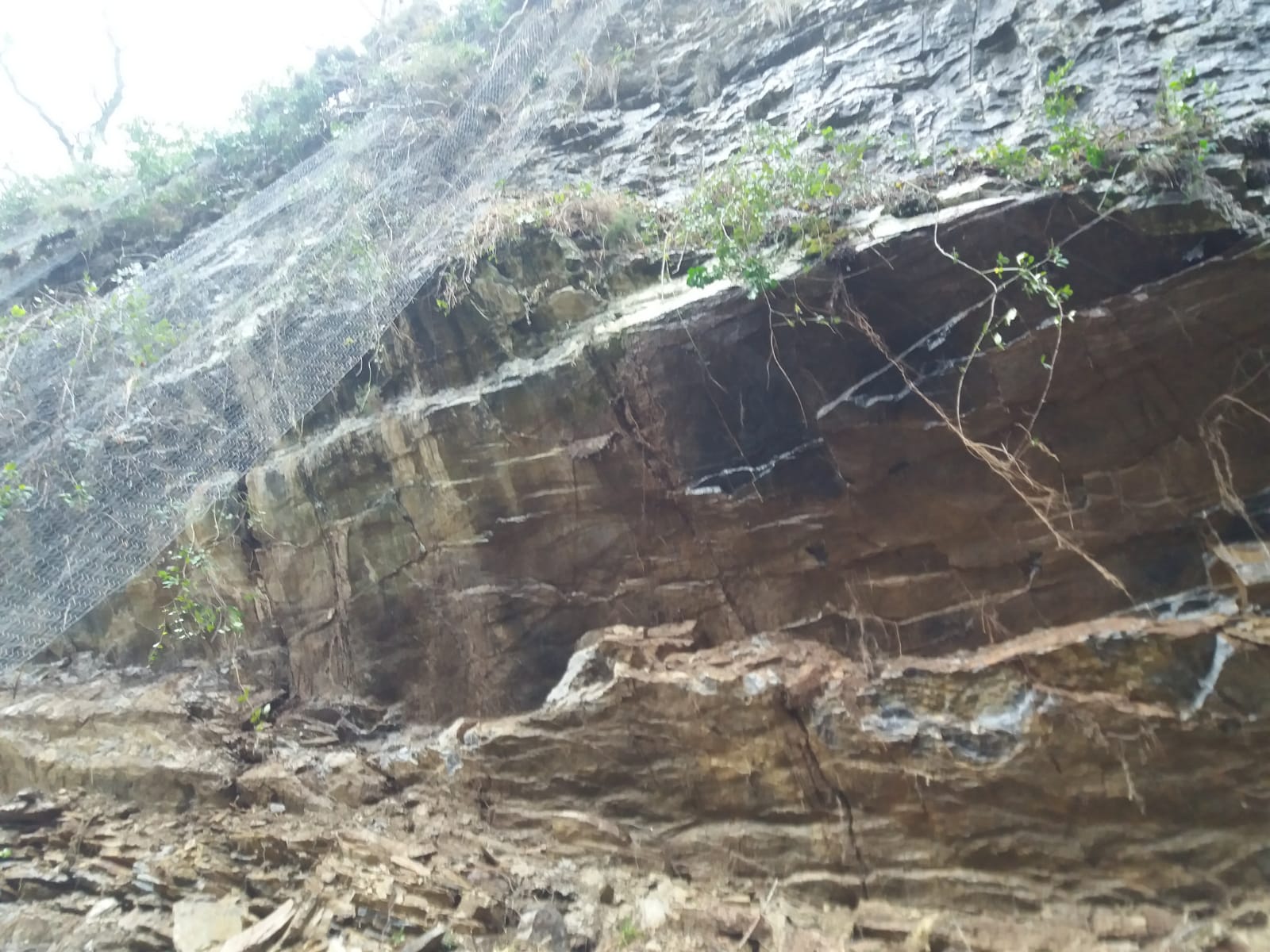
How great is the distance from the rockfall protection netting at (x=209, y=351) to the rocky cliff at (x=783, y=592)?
0.42 metres

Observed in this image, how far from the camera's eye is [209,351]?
5.70 m

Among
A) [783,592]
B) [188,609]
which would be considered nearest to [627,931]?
[783,592]

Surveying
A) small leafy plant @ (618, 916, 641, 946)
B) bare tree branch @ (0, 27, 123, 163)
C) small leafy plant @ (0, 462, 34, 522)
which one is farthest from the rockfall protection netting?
bare tree branch @ (0, 27, 123, 163)

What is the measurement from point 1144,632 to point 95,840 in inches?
253

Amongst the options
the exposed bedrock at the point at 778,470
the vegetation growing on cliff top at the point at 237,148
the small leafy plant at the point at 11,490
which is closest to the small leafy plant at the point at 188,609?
the exposed bedrock at the point at 778,470

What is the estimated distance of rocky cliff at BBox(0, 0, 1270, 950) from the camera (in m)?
3.64

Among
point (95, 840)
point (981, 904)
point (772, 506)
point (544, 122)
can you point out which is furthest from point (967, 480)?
point (95, 840)

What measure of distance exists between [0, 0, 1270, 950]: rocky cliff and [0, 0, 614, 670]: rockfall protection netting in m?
0.42

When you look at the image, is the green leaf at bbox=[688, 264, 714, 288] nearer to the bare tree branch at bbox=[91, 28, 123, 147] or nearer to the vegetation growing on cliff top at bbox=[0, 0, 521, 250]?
the vegetation growing on cliff top at bbox=[0, 0, 521, 250]

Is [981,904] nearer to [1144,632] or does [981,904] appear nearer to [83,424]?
[1144,632]

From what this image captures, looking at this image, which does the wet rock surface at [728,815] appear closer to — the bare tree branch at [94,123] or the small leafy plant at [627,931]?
the small leafy plant at [627,931]

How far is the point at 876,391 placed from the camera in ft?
14.1

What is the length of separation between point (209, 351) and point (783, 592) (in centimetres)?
460

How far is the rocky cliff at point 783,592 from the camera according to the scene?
12.0ft
